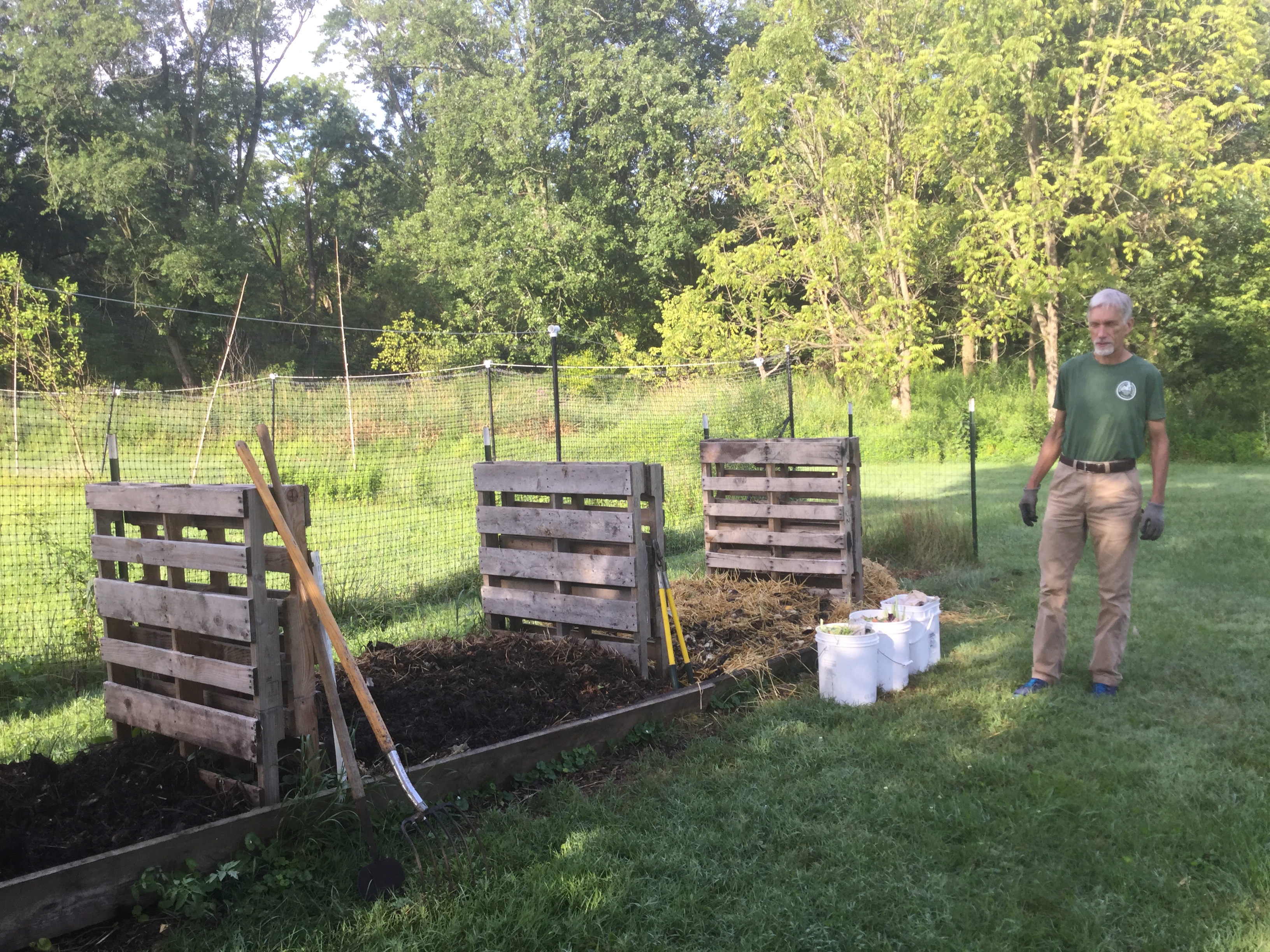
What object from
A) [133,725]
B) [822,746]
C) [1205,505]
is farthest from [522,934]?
[1205,505]

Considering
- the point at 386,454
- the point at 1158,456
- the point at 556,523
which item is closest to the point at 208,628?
the point at 556,523

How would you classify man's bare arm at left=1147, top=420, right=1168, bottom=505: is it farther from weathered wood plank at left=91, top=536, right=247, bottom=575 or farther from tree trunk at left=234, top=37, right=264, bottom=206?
tree trunk at left=234, top=37, right=264, bottom=206

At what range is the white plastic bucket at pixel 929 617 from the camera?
16.7ft

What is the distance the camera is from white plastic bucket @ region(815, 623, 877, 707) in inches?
184

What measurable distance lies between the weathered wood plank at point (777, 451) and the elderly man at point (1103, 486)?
1758mm

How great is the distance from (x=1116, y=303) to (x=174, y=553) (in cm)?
443

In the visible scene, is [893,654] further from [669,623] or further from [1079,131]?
[1079,131]

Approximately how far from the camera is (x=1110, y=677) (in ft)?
15.2

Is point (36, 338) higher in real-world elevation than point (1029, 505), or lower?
higher

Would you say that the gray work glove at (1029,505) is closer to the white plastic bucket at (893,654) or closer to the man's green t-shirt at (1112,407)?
the man's green t-shirt at (1112,407)

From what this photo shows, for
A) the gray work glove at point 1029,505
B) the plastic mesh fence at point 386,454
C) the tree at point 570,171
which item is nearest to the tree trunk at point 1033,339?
the plastic mesh fence at point 386,454

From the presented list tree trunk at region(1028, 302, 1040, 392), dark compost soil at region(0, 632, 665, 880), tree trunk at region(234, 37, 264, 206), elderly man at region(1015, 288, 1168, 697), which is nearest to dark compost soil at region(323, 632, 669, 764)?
dark compost soil at region(0, 632, 665, 880)

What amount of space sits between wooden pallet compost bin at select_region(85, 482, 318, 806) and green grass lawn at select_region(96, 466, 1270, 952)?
1.42ft

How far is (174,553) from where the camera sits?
3506 mm
